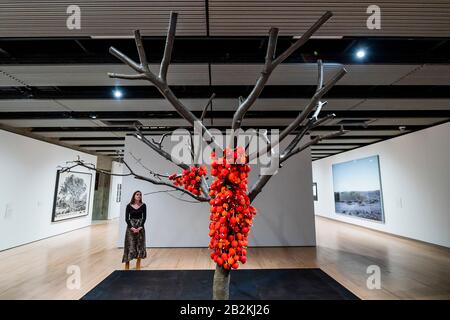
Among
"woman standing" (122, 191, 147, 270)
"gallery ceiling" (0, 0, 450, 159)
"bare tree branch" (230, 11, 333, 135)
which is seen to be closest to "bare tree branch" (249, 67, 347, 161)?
"bare tree branch" (230, 11, 333, 135)

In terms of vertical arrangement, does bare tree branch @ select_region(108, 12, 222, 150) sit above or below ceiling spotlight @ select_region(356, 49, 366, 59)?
below

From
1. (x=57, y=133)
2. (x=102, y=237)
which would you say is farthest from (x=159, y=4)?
(x=102, y=237)

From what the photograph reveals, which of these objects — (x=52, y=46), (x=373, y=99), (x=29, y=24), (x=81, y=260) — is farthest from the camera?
(x=81, y=260)

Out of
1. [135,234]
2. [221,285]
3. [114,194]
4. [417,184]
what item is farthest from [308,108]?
[114,194]

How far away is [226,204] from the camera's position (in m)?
0.83

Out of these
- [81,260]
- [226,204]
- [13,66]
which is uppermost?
[13,66]

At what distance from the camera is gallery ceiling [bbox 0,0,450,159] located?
1.89m

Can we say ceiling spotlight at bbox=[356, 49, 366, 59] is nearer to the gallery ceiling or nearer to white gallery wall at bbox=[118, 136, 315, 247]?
the gallery ceiling

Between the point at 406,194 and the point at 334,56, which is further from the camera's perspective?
the point at 406,194

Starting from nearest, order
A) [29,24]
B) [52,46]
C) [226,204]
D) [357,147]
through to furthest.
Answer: [226,204]
[29,24]
[52,46]
[357,147]

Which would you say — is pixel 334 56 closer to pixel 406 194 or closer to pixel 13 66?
pixel 13 66

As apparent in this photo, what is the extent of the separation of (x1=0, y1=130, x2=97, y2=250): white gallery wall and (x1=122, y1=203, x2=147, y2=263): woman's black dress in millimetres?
3252
